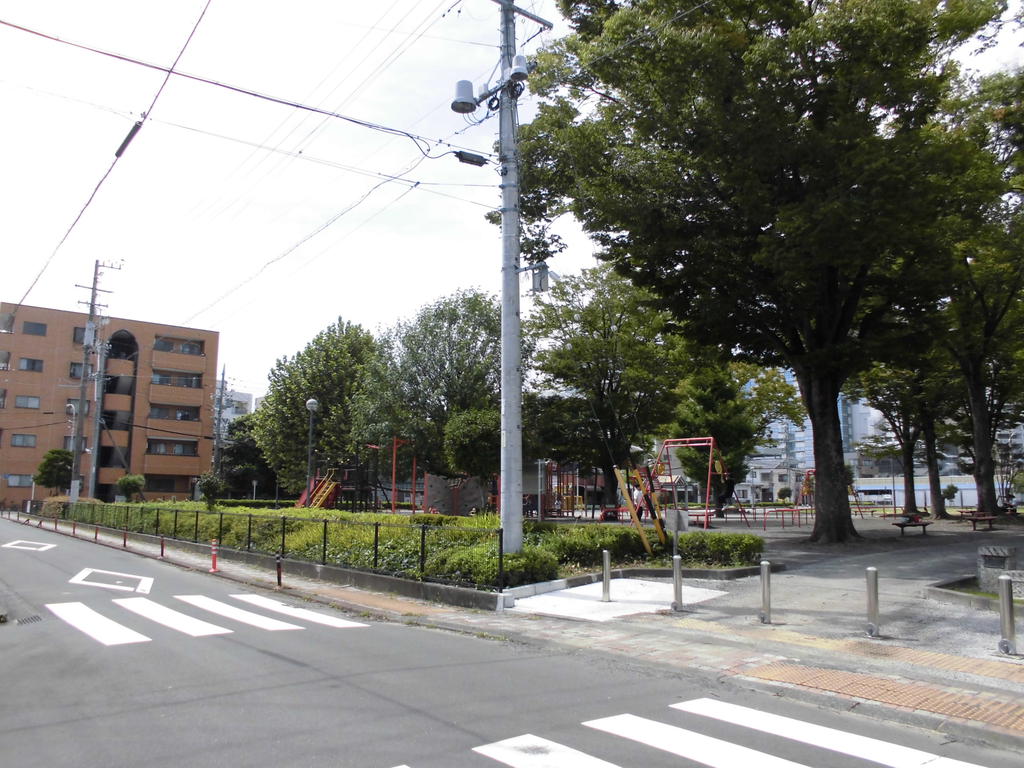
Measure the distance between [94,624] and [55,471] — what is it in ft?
154

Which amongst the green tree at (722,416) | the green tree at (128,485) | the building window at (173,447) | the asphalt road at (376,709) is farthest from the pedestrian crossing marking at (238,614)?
the building window at (173,447)

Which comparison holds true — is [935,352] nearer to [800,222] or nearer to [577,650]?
[800,222]

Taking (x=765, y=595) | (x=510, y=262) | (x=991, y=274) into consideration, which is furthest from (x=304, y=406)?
(x=765, y=595)

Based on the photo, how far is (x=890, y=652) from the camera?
803 centimetres

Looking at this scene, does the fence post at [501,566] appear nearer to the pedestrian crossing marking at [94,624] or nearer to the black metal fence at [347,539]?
the black metal fence at [347,539]

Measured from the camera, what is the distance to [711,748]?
5.17 m

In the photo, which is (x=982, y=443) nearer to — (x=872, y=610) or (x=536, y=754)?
(x=872, y=610)

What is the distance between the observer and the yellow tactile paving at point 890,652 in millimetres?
7219

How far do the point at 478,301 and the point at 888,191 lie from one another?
21205 millimetres

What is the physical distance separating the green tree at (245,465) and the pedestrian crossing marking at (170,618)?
173 ft

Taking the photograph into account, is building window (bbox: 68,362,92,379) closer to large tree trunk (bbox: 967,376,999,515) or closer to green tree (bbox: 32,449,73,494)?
green tree (bbox: 32,449,73,494)

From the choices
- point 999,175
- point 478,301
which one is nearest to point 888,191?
point 999,175

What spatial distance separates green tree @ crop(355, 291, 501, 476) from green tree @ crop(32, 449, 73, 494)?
28.3 m

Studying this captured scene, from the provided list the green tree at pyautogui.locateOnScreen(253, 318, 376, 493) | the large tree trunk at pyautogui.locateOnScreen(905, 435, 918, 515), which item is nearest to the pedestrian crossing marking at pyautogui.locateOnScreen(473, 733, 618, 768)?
the large tree trunk at pyautogui.locateOnScreen(905, 435, 918, 515)
